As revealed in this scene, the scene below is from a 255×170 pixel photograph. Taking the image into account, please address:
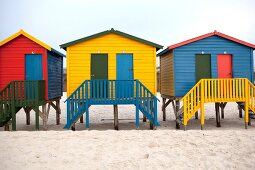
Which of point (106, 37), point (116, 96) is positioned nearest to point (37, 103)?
point (116, 96)

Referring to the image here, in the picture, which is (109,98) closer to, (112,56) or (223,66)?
(112,56)

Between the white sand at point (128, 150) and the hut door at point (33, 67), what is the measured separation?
447 centimetres

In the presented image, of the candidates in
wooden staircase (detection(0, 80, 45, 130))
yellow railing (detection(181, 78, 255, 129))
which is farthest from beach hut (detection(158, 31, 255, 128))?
wooden staircase (detection(0, 80, 45, 130))

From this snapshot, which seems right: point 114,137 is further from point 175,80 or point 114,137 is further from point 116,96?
point 175,80

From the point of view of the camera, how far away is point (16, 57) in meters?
15.3

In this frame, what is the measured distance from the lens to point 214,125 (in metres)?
16.9

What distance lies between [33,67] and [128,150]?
838 centimetres

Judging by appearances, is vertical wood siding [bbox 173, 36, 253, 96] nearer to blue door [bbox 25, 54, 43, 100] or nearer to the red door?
the red door

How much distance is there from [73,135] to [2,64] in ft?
22.7

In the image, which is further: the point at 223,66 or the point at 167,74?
the point at 167,74

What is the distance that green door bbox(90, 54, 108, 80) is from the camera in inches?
601

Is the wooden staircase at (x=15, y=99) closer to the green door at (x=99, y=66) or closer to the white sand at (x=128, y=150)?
the green door at (x=99, y=66)

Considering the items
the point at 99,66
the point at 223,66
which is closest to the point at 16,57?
the point at 99,66

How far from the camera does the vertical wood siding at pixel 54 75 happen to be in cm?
1595
